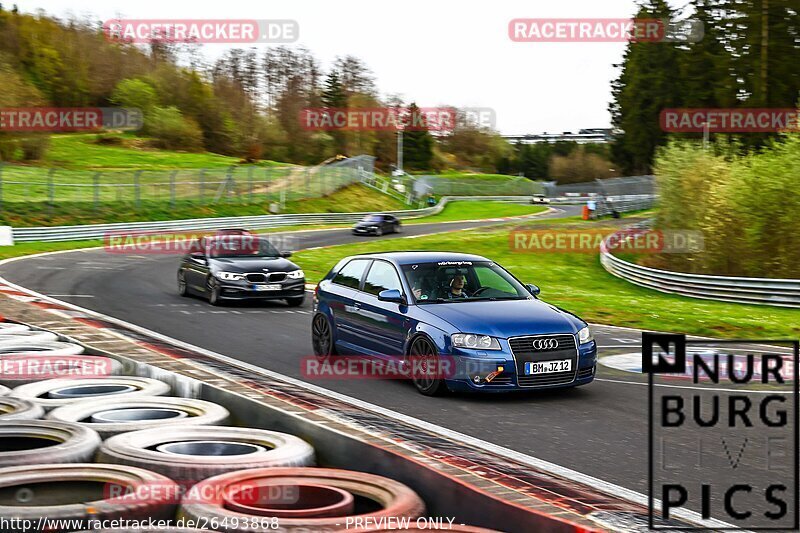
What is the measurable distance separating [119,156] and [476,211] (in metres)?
32.2

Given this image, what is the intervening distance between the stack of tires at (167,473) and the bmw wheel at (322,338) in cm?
521

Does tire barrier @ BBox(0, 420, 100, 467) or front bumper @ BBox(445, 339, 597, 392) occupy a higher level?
tire barrier @ BBox(0, 420, 100, 467)

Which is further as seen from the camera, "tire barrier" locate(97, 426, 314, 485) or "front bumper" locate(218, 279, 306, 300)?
"front bumper" locate(218, 279, 306, 300)

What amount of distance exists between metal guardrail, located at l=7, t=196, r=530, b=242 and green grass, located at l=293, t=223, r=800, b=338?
1148 centimetres

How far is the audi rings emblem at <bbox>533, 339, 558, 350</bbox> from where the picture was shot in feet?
33.2

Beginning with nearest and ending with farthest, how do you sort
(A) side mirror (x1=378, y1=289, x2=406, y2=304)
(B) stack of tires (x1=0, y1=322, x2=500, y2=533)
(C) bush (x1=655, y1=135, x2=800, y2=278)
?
1. (B) stack of tires (x1=0, y1=322, x2=500, y2=533)
2. (A) side mirror (x1=378, y1=289, x2=406, y2=304)
3. (C) bush (x1=655, y1=135, x2=800, y2=278)

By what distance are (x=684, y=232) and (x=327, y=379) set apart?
84.4ft

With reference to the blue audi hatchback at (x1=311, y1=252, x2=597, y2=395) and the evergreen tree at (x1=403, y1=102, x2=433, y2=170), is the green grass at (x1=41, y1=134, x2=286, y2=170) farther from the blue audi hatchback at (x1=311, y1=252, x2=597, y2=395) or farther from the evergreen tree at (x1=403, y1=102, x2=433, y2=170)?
the blue audi hatchback at (x1=311, y1=252, x2=597, y2=395)

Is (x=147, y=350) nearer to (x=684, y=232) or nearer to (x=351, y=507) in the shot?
(x=351, y=507)

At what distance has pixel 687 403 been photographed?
10352 millimetres

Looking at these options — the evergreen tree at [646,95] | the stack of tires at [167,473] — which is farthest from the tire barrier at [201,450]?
the evergreen tree at [646,95]

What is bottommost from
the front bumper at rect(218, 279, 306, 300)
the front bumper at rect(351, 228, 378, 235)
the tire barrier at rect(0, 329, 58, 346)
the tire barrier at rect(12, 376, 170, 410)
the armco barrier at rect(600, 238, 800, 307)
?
the armco barrier at rect(600, 238, 800, 307)

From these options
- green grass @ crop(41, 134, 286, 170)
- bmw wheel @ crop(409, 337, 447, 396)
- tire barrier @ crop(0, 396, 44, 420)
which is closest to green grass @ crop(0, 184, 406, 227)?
green grass @ crop(41, 134, 286, 170)

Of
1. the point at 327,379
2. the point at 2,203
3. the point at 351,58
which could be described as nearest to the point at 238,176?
the point at 2,203
